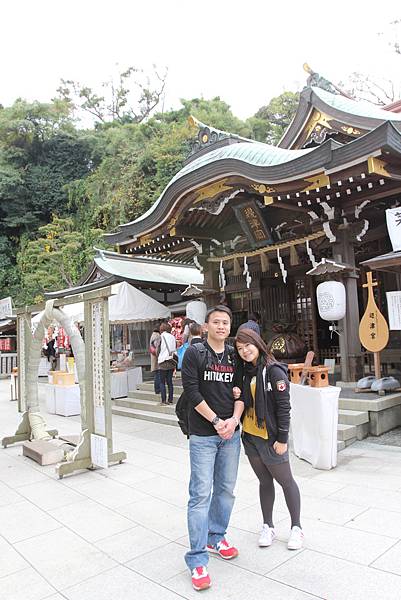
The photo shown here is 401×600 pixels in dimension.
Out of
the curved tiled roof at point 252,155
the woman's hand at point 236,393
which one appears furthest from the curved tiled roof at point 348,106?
the woman's hand at point 236,393

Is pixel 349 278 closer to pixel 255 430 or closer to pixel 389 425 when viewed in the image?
pixel 389 425

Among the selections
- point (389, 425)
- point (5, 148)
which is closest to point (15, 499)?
point (389, 425)

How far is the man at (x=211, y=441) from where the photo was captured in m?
2.88

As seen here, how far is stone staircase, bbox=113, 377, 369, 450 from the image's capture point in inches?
250

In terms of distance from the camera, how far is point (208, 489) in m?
2.94

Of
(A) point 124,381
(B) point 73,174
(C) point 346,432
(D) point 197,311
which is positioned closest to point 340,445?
(C) point 346,432

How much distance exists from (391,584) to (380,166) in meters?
5.89

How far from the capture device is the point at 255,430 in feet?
10.6

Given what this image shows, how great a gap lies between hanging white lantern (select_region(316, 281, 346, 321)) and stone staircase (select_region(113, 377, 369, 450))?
1.75m

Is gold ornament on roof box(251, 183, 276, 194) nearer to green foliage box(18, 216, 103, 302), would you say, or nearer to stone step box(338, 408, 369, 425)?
stone step box(338, 408, 369, 425)

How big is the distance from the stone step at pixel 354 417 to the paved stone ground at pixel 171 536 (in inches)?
23.3

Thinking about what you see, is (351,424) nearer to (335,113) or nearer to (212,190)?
(212,190)

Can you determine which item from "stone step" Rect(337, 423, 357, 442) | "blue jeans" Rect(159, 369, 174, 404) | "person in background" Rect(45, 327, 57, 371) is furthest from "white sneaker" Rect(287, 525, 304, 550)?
"person in background" Rect(45, 327, 57, 371)

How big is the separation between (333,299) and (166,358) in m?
3.40
